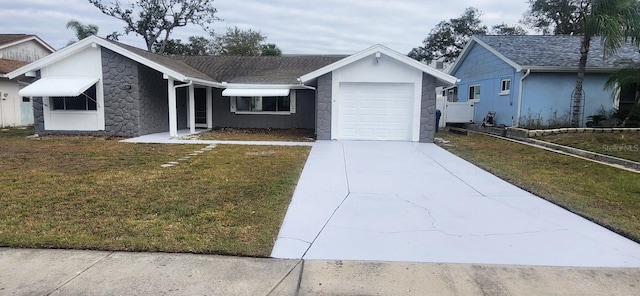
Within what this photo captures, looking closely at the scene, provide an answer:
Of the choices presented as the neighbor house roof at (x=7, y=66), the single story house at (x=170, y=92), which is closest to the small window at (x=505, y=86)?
the single story house at (x=170, y=92)

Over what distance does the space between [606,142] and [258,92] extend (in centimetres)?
1196

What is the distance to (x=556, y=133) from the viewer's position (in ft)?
45.9

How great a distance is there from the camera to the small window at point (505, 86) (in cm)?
1722

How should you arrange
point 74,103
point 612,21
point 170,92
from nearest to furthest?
point 612,21 → point 170,92 → point 74,103

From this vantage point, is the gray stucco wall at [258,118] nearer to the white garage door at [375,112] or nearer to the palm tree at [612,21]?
the white garage door at [375,112]

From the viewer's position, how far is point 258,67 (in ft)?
63.7

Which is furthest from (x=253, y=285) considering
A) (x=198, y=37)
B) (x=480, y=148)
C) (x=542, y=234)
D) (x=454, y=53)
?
(x=198, y=37)

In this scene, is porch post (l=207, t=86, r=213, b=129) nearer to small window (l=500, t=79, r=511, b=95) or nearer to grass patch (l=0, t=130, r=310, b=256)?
grass patch (l=0, t=130, r=310, b=256)

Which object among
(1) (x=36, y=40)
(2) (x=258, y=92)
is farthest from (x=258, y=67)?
(1) (x=36, y=40)

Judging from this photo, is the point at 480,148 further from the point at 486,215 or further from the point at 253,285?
the point at 253,285

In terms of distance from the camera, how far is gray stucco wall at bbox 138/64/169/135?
14.3m

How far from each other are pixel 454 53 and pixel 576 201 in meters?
33.6

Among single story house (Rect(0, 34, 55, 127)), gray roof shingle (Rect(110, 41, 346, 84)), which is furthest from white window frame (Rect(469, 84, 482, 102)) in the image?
single story house (Rect(0, 34, 55, 127))

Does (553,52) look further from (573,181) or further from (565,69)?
(573,181)
